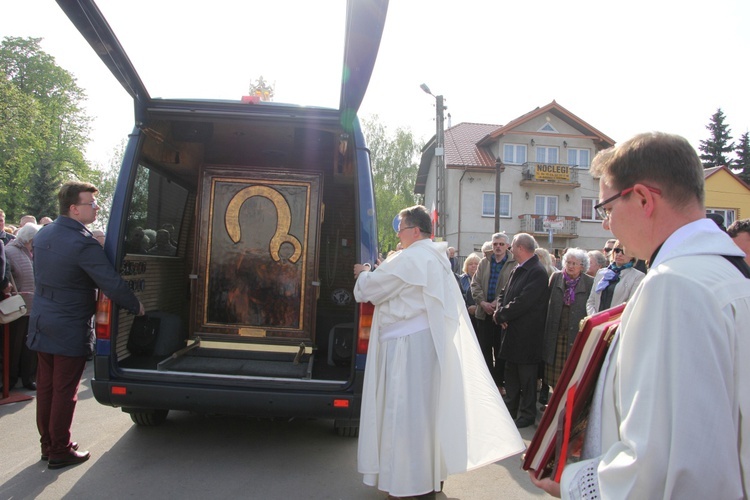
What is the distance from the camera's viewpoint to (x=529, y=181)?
110ft

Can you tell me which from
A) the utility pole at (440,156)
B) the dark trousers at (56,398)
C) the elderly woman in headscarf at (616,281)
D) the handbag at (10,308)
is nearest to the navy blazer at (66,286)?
the dark trousers at (56,398)

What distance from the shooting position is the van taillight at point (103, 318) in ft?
12.4

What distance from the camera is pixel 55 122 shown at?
107 ft

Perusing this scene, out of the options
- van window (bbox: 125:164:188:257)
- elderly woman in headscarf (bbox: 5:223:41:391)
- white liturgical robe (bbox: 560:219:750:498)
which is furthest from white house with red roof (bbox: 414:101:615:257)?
white liturgical robe (bbox: 560:219:750:498)

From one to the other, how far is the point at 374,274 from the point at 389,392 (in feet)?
2.59

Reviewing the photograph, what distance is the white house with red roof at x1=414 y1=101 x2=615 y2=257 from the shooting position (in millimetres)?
32938

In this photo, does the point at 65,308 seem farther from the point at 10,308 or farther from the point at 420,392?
the point at 420,392

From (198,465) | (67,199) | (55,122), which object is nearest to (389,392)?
(198,465)

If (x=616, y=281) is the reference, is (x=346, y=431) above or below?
below

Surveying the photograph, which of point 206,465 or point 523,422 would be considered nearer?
point 206,465

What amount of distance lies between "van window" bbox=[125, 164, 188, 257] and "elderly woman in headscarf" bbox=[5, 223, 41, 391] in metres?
1.82

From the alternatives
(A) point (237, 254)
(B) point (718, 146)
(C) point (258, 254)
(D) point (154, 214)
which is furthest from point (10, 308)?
(B) point (718, 146)

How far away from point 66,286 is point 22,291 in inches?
125

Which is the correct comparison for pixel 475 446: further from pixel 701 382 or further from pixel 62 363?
pixel 62 363
